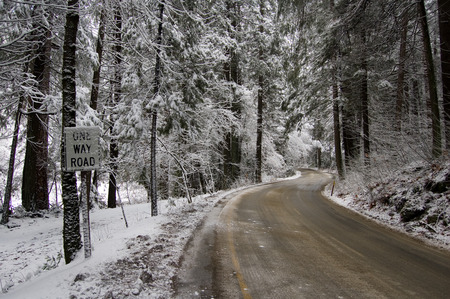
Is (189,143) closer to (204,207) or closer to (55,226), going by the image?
(204,207)

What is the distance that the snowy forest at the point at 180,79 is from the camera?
27.5ft

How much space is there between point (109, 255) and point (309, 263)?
370 centimetres

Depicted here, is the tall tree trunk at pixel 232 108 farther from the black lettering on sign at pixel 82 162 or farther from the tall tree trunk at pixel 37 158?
the black lettering on sign at pixel 82 162

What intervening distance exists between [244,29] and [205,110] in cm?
765

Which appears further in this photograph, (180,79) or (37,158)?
(37,158)

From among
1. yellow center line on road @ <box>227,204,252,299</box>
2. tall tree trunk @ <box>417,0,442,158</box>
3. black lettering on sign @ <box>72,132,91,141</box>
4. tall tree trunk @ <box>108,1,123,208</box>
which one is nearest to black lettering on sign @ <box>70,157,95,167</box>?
black lettering on sign @ <box>72,132,91,141</box>

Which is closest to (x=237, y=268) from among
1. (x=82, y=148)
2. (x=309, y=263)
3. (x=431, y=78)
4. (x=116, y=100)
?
(x=309, y=263)

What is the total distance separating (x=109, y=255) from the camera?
4.97 m

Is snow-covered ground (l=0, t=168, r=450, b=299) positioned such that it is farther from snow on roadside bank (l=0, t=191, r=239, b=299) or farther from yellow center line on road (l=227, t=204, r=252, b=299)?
yellow center line on road (l=227, t=204, r=252, b=299)

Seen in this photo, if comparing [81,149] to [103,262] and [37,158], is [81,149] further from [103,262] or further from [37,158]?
[37,158]

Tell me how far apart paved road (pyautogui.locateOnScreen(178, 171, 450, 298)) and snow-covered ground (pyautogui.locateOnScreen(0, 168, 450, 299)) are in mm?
452

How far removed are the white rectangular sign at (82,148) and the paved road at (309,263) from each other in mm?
2514

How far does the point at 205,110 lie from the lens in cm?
1664

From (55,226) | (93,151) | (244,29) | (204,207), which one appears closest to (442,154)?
(204,207)
